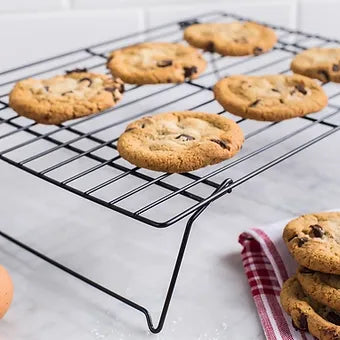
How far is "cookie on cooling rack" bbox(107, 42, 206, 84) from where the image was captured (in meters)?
1.43

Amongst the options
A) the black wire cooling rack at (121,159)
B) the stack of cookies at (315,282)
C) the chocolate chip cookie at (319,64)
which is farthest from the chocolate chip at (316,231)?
the chocolate chip cookie at (319,64)

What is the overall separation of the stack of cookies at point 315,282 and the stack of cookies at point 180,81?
0.16 m

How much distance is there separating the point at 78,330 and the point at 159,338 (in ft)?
0.34

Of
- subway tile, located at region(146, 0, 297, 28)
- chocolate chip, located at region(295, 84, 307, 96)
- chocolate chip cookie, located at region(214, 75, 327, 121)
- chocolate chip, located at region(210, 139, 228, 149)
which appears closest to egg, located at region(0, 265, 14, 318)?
chocolate chip, located at region(210, 139, 228, 149)

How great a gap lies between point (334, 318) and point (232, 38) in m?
0.76

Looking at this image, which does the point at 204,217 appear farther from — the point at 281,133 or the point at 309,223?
the point at 281,133

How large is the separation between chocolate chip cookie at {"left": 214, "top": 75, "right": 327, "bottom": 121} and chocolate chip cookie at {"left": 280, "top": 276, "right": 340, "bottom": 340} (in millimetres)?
330

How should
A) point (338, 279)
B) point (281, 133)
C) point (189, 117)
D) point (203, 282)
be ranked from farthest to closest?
point (281, 133) < point (189, 117) < point (203, 282) < point (338, 279)

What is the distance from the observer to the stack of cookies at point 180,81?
1151mm

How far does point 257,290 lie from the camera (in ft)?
3.65

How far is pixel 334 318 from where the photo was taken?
101cm

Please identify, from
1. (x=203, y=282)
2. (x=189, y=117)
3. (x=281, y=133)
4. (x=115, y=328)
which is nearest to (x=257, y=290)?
(x=203, y=282)

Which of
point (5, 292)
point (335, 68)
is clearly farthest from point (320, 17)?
point (5, 292)

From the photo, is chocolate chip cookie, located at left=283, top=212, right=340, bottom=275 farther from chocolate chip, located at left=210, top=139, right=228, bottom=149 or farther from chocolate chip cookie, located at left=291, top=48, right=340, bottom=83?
chocolate chip cookie, located at left=291, top=48, right=340, bottom=83
